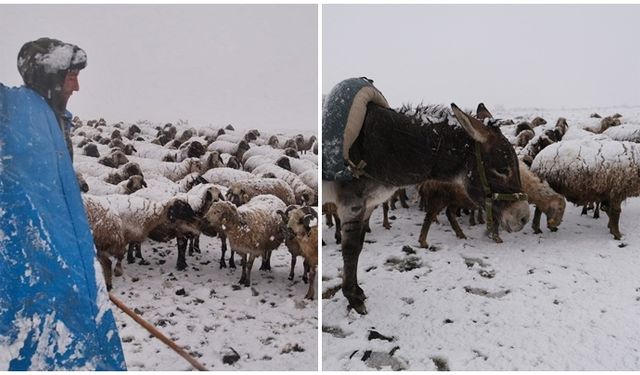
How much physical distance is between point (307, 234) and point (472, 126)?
136 centimetres

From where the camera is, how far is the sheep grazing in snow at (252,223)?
3.63 meters

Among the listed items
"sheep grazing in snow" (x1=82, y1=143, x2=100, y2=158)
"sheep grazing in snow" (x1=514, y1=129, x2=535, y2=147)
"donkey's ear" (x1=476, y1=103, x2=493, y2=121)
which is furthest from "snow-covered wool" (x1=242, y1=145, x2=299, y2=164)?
"sheep grazing in snow" (x1=514, y1=129, x2=535, y2=147)

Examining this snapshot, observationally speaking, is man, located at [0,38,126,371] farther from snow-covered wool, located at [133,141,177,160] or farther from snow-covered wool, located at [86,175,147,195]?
snow-covered wool, located at [133,141,177,160]

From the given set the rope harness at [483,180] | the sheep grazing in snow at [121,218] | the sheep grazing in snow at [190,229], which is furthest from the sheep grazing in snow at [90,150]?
the rope harness at [483,180]

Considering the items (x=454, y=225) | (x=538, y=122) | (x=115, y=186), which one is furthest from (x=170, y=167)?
(x=538, y=122)

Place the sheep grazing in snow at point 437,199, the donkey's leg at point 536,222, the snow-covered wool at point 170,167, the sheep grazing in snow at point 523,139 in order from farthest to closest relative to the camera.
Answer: the sheep grazing in snow at point 523,139 < the donkey's leg at point 536,222 < the sheep grazing in snow at point 437,199 < the snow-covered wool at point 170,167

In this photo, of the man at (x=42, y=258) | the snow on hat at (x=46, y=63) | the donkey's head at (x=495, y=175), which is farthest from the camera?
the donkey's head at (x=495, y=175)

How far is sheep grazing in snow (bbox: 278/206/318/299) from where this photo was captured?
3.27 metres

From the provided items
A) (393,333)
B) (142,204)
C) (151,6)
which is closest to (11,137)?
(142,204)

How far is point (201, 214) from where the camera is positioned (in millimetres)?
3574

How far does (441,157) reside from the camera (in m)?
3.03

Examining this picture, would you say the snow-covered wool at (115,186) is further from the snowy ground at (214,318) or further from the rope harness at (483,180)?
the rope harness at (483,180)

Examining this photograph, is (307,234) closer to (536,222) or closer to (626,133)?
(536,222)

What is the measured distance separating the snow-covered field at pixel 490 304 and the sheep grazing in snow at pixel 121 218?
1.38 metres
